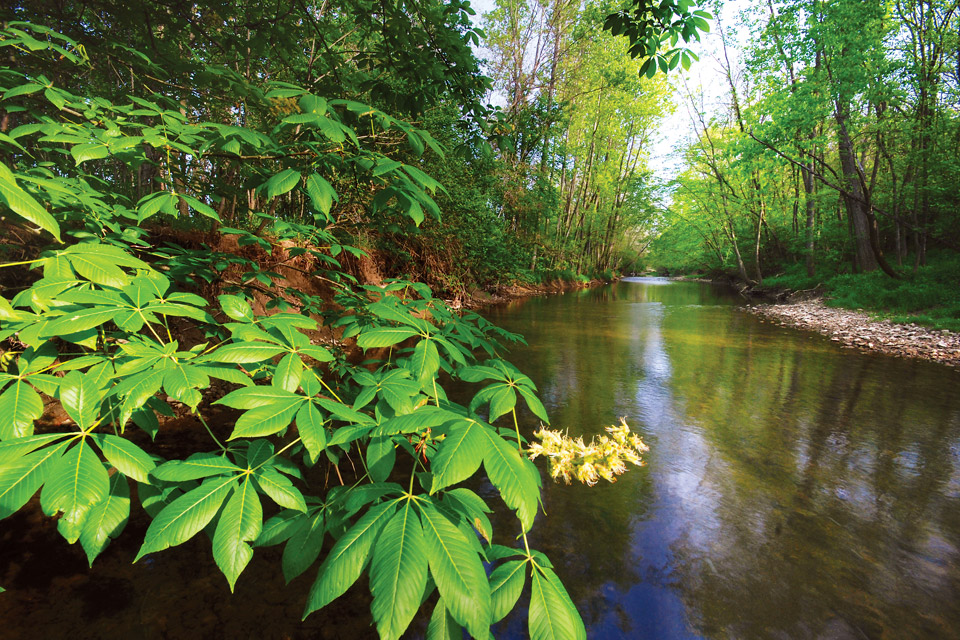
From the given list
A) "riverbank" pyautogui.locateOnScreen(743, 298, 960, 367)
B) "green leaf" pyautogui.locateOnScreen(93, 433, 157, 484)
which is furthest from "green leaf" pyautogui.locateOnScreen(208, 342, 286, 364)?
"riverbank" pyautogui.locateOnScreen(743, 298, 960, 367)

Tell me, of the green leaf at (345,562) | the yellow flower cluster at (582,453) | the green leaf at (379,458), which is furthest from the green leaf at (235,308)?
the yellow flower cluster at (582,453)

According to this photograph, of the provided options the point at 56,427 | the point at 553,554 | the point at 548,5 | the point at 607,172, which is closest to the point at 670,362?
the point at 553,554

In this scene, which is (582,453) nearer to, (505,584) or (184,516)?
(505,584)

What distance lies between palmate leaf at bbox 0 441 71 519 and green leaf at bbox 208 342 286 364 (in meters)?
0.33

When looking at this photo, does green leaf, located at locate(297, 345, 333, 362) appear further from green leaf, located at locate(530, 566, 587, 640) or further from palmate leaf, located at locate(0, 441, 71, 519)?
green leaf, located at locate(530, 566, 587, 640)

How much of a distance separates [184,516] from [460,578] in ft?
1.89

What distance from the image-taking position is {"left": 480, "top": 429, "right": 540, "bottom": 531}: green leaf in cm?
76

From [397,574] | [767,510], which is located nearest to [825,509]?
[767,510]

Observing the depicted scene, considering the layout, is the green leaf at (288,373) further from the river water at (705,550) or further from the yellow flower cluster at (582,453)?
the river water at (705,550)

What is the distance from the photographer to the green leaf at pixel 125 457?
0.81 metres

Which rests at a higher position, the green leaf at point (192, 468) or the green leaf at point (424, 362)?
the green leaf at point (424, 362)

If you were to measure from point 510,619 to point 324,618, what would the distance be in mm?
895

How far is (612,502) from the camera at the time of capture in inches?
105

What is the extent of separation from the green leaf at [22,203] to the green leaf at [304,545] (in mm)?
842
